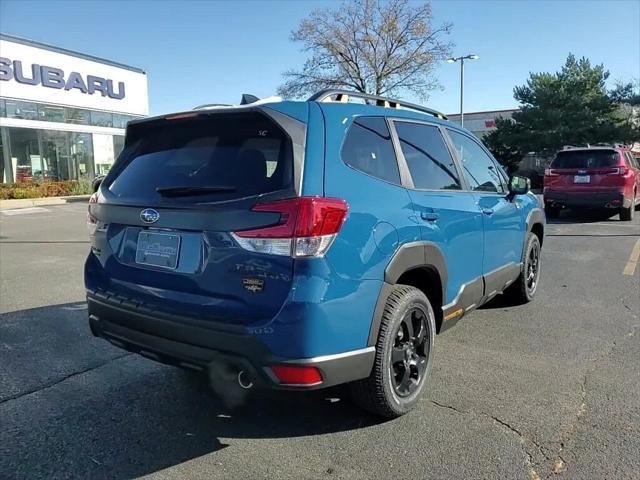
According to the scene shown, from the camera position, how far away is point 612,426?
308cm

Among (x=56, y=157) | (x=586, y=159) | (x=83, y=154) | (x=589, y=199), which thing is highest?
(x=83, y=154)

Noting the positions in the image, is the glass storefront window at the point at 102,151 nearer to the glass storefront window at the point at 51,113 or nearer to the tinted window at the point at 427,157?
the glass storefront window at the point at 51,113

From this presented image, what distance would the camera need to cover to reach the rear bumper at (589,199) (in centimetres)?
1232

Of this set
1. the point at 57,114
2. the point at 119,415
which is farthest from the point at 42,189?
the point at 119,415

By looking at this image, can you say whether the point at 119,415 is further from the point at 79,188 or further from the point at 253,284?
the point at 79,188

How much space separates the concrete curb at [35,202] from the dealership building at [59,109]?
2.36 meters

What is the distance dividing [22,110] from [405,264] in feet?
85.5

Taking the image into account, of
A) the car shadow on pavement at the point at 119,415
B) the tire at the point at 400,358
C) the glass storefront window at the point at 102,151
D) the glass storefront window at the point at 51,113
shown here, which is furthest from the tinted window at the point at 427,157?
the glass storefront window at the point at 102,151

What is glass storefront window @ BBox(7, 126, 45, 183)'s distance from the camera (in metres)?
24.2

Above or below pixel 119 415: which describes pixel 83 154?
above

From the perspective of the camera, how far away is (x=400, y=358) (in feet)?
10.5

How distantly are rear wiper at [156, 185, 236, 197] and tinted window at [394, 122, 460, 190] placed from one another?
127 cm

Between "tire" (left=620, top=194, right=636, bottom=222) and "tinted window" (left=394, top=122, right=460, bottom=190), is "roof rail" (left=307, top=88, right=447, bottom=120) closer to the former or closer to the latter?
"tinted window" (left=394, top=122, right=460, bottom=190)

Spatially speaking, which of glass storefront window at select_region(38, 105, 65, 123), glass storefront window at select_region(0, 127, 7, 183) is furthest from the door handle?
glass storefront window at select_region(38, 105, 65, 123)
